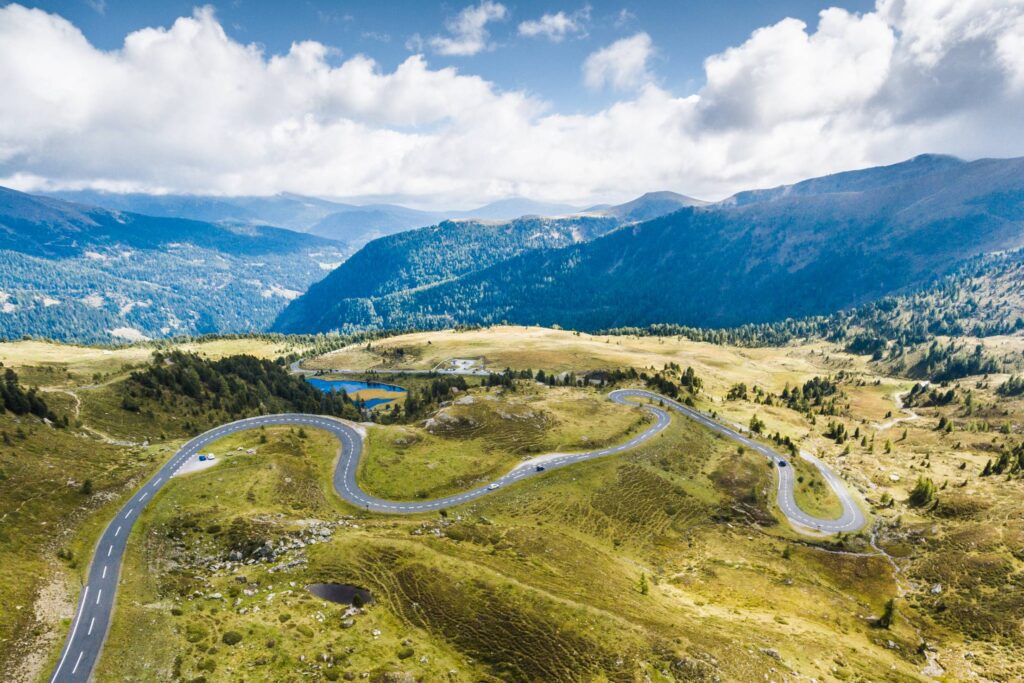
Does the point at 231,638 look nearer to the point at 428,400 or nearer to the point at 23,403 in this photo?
the point at 23,403

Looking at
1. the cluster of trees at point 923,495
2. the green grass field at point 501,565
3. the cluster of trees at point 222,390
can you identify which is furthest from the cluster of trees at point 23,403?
the cluster of trees at point 923,495

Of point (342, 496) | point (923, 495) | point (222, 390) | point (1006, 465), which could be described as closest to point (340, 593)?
point (342, 496)

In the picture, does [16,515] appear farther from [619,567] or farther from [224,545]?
[619,567]

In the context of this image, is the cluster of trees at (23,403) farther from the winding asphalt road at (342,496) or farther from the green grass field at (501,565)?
the winding asphalt road at (342,496)

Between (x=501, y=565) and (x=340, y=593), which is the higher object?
(x=340, y=593)

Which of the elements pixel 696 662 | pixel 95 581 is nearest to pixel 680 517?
pixel 696 662

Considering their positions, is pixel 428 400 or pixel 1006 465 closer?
pixel 1006 465

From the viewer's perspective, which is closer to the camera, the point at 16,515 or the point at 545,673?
the point at 545,673
